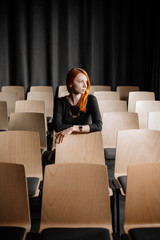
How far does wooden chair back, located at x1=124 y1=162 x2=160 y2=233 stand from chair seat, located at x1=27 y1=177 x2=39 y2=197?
2.64 feet

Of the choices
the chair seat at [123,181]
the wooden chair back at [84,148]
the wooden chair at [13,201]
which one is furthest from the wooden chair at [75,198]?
the wooden chair back at [84,148]

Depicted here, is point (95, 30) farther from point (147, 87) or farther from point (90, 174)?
point (90, 174)

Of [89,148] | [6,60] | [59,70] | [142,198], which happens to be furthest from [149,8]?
[142,198]

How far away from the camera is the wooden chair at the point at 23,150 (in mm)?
2750

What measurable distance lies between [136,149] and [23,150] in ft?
3.40

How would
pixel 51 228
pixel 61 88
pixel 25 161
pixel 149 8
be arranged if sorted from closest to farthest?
pixel 51 228 → pixel 25 161 → pixel 61 88 → pixel 149 8

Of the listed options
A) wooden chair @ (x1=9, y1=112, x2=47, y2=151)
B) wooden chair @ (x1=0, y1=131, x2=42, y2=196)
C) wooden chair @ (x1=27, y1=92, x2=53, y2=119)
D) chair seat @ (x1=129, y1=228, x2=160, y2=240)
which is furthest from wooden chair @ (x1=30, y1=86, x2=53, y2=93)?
chair seat @ (x1=129, y1=228, x2=160, y2=240)

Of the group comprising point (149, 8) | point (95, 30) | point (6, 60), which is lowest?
point (6, 60)

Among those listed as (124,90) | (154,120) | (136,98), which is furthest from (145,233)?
(124,90)

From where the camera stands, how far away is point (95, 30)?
6.69 meters

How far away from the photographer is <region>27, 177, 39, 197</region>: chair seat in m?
2.41

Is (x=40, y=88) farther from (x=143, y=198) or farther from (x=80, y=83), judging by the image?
(x=143, y=198)

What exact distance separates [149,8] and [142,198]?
18.2 feet

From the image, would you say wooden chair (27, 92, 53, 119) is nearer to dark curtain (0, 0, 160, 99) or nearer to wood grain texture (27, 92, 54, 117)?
wood grain texture (27, 92, 54, 117)
